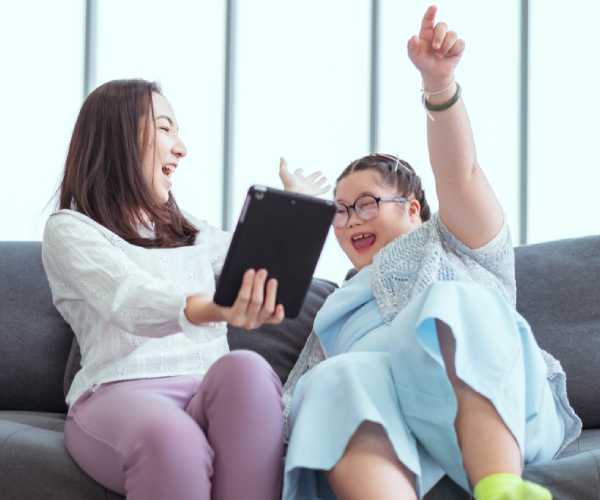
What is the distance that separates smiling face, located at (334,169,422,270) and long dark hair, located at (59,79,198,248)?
36cm

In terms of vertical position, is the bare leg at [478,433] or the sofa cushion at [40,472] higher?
the bare leg at [478,433]

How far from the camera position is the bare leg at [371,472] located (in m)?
1.30

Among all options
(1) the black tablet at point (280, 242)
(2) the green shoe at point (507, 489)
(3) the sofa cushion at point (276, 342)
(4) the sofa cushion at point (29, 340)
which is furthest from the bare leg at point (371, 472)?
(4) the sofa cushion at point (29, 340)

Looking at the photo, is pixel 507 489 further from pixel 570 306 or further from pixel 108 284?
pixel 570 306

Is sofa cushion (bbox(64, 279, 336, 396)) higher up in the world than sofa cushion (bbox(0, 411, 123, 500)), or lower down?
higher up

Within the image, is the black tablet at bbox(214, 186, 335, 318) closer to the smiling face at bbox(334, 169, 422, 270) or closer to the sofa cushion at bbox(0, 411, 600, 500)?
the sofa cushion at bbox(0, 411, 600, 500)

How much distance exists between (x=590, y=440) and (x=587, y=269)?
1.65 ft

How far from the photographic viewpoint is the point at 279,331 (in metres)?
2.23

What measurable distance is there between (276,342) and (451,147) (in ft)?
2.52

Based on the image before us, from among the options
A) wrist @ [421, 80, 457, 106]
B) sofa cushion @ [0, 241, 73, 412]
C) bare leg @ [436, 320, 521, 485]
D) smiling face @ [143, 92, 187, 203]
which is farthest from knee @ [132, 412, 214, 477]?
sofa cushion @ [0, 241, 73, 412]

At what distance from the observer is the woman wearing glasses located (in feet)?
4.38

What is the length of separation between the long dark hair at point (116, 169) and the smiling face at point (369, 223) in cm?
36

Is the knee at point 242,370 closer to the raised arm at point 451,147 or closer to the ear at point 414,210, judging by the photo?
the raised arm at point 451,147

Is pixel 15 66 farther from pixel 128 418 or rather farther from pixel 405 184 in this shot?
pixel 128 418
